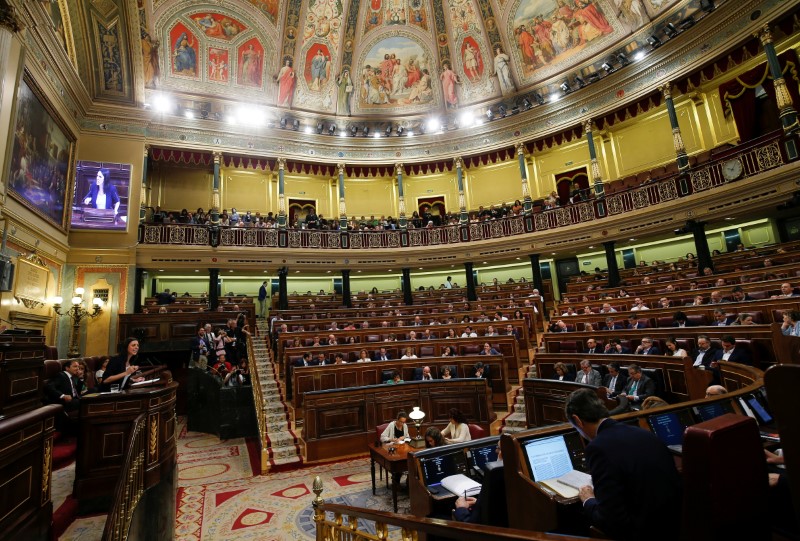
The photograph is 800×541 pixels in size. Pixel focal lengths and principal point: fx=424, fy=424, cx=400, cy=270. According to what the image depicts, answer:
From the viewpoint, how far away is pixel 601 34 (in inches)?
608

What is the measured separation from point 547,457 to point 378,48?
776 inches

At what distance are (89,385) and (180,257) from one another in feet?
27.1

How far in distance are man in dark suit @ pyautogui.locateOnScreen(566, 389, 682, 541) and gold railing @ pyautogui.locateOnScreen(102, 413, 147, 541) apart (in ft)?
8.55

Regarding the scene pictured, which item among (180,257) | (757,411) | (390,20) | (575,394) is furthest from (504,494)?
(390,20)

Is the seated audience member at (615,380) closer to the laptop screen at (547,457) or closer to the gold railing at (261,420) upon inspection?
the laptop screen at (547,457)

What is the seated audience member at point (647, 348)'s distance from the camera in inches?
278

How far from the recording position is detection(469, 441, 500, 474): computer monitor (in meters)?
3.79

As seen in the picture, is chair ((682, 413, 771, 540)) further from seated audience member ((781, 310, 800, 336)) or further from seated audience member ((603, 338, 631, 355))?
seated audience member ((603, 338, 631, 355))

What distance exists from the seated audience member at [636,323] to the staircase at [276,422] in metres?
6.80

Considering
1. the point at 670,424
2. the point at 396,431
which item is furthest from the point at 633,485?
the point at 396,431

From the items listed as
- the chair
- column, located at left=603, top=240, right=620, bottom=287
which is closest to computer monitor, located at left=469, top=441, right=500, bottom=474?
the chair

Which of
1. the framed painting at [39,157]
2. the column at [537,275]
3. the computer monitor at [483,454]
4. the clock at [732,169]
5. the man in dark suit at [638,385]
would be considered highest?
the framed painting at [39,157]

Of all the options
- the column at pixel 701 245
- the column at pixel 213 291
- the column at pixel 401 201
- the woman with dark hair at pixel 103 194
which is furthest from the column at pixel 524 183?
the woman with dark hair at pixel 103 194

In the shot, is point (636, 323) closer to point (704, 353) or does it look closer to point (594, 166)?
point (704, 353)
